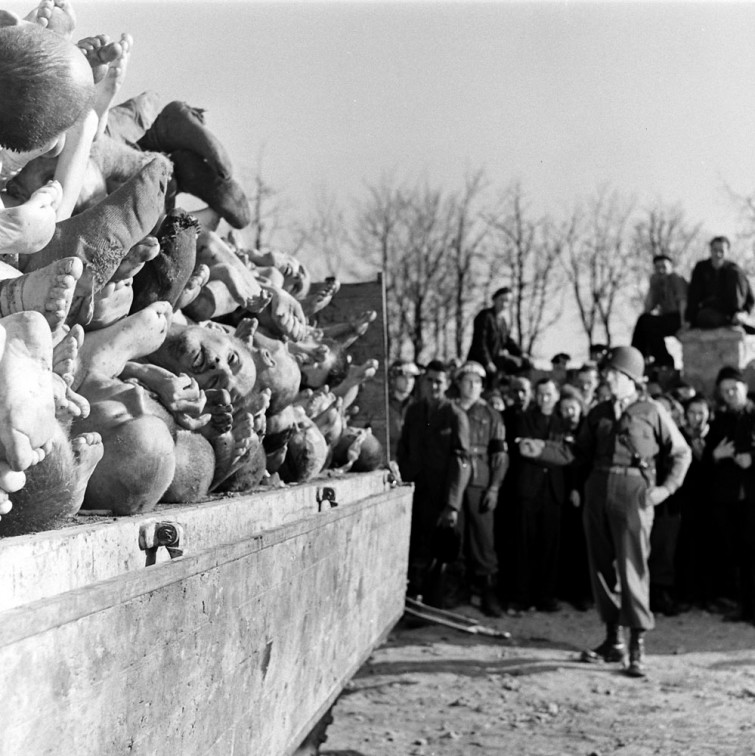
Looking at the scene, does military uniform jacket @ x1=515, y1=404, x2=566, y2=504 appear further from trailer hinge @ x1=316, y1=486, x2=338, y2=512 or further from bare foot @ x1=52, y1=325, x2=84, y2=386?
bare foot @ x1=52, y1=325, x2=84, y2=386

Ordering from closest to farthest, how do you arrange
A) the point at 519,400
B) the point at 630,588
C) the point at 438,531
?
1. the point at 630,588
2. the point at 438,531
3. the point at 519,400

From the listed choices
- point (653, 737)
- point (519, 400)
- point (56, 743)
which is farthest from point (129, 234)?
point (519, 400)

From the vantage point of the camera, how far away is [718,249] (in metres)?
12.4

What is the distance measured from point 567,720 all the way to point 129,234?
400cm

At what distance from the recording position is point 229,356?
3393 millimetres

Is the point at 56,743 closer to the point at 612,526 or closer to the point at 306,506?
the point at 306,506

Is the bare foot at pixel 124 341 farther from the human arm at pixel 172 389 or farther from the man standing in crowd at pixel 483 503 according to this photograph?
the man standing in crowd at pixel 483 503

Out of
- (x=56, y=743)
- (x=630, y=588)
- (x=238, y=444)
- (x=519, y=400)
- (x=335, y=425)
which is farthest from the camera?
(x=519, y=400)

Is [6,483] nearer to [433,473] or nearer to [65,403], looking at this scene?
[65,403]

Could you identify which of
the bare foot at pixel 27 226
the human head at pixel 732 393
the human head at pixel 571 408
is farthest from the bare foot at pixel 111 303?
the human head at pixel 732 393

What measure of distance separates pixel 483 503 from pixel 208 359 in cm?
551

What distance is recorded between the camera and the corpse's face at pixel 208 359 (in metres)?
3.21

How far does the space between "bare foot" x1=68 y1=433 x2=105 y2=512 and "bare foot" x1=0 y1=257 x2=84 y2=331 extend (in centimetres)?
22

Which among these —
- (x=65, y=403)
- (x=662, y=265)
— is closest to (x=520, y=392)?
(x=662, y=265)
